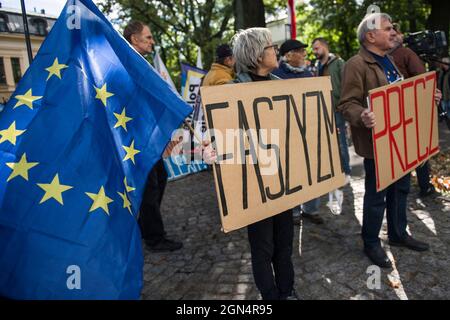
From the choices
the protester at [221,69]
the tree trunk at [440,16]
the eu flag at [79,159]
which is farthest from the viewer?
the tree trunk at [440,16]

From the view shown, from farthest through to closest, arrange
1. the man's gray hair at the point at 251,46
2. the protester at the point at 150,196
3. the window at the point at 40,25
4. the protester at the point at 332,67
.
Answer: the protester at the point at 332,67
the protester at the point at 150,196
the window at the point at 40,25
the man's gray hair at the point at 251,46

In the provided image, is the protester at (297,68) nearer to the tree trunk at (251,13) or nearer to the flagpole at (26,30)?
the flagpole at (26,30)

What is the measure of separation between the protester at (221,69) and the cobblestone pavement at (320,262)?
5.61 feet

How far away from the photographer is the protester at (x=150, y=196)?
3580 mm

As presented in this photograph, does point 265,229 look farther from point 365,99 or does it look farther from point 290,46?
point 290,46

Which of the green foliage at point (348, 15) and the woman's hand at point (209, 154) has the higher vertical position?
the green foliage at point (348, 15)

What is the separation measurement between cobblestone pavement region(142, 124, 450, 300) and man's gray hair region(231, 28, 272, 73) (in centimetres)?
173

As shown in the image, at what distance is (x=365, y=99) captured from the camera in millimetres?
2957

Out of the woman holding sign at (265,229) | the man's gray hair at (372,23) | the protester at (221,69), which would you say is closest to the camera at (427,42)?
the man's gray hair at (372,23)

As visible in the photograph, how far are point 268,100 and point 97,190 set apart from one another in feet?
3.75

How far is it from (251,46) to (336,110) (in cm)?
110

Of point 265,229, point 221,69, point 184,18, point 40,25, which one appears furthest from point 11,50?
point 184,18

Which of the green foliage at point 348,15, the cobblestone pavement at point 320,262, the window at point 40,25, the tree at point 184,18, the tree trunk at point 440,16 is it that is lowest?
the cobblestone pavement at point 320,262
